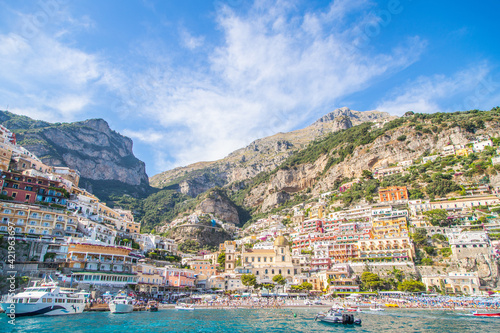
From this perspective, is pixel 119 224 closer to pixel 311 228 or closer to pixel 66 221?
pixel 66 221

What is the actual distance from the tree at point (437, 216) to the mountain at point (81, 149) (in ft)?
448

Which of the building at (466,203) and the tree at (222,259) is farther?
the tree at (222,259)

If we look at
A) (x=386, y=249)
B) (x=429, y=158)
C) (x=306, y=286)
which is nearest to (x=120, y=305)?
(x=306, y=286)

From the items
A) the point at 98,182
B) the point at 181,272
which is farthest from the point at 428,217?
the point at 98,182

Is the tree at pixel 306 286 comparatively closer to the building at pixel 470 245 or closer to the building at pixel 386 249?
the building at pixel 386 249

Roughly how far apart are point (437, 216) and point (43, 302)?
3016 inches

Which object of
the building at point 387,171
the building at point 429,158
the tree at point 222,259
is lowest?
the tree at point 222,259

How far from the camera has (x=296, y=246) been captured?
9412cm

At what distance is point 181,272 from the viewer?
71.4 meters

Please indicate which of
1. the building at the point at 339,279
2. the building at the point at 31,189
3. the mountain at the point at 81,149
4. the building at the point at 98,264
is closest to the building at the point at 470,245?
the building at the point at 339,279

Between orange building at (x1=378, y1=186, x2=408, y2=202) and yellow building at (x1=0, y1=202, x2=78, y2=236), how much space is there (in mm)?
78550

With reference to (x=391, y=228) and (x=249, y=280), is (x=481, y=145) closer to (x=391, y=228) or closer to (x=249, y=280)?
(x=391, y=228)

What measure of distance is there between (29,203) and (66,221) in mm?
7569

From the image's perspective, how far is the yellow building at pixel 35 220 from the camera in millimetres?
56469
